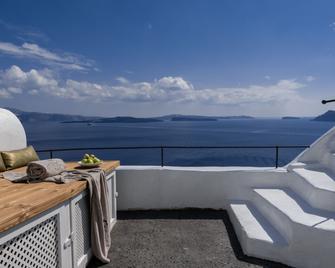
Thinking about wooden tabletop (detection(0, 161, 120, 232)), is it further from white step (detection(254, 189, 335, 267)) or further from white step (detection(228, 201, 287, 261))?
white step (detection(254, 189, 335, 267))

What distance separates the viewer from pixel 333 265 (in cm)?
273

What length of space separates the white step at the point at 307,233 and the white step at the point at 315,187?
5.5 inches

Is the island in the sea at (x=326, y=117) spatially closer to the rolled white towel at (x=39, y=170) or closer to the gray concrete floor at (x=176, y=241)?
the gray concrete floor at (x=176, y=241)

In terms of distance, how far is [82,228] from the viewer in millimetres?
2666

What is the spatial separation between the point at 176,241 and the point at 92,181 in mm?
1418

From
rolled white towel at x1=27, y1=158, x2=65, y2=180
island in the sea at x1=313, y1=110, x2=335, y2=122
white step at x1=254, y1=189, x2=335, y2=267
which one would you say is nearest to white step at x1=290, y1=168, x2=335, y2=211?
white step at x1=254, y1=189, x2=335, y2=267

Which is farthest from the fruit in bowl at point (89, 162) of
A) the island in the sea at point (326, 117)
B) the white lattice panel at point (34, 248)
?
the island in the sea at point (326, 117)

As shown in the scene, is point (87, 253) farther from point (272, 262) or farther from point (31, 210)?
point (272, 262)

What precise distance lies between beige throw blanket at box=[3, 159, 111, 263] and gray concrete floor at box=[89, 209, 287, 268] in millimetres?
214

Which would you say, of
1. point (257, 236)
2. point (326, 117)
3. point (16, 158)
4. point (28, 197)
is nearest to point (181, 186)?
point (257, 236)

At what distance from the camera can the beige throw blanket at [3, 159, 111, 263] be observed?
8.64ft

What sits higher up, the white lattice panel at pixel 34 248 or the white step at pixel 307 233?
the white lattice panel at pixel 34 248

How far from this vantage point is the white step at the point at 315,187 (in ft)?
10.6

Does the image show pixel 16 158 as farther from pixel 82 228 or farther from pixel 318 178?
pixel 318 178
